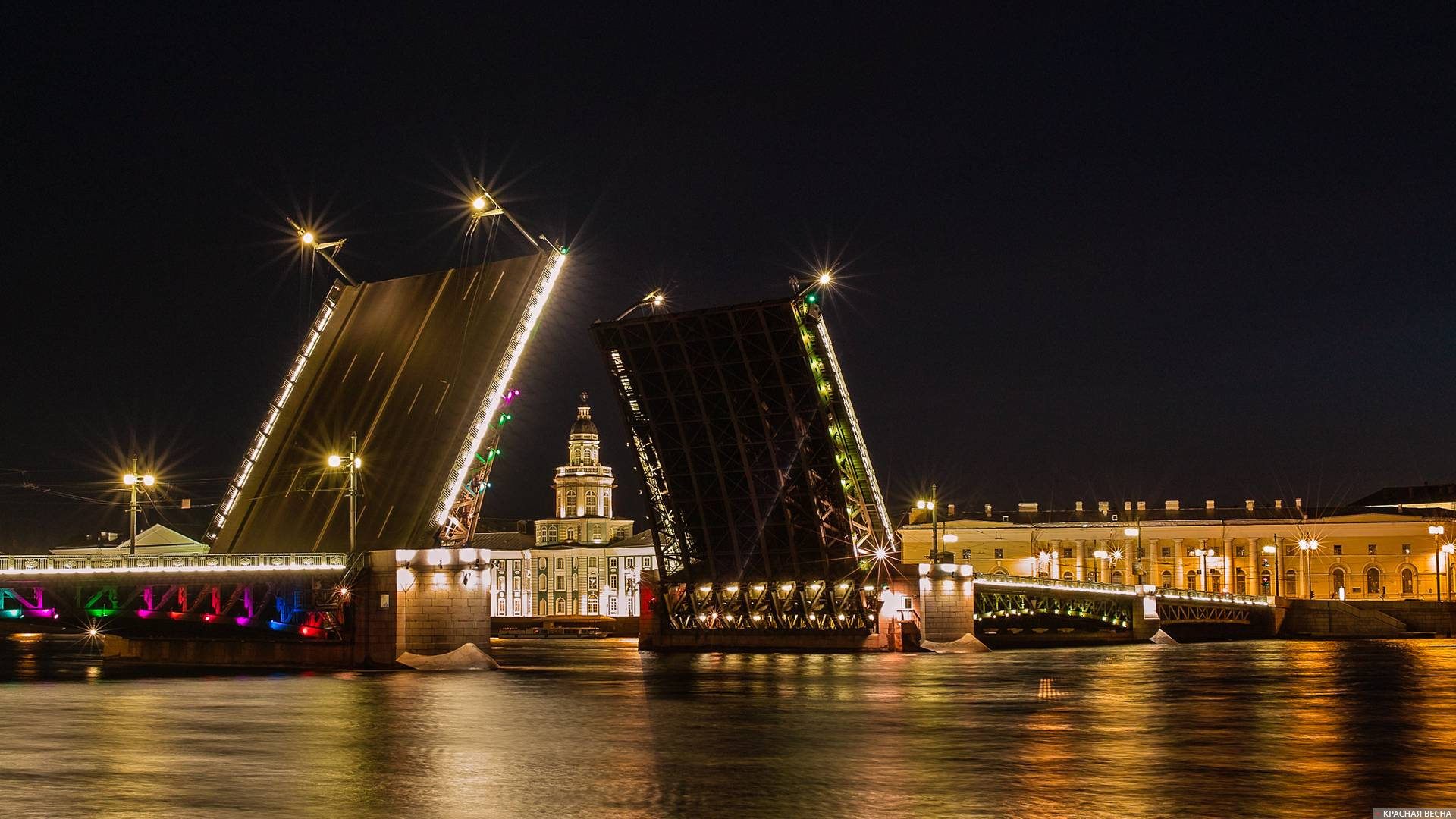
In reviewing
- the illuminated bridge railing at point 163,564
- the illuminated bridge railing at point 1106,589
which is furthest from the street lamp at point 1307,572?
the illuminated bridge railing at point 163,564

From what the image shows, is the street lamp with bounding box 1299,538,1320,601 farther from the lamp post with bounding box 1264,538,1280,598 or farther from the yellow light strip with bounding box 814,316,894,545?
the yellow light strip with bounding box 814,316,894,545

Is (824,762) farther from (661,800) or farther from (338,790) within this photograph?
(338,790)

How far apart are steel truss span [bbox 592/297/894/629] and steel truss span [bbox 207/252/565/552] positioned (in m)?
8.74

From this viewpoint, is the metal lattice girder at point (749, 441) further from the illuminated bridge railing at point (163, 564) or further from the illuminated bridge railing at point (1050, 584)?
the illuminated bridge railing at point (163, 564)

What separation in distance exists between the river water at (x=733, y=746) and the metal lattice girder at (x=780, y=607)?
77.3 ft

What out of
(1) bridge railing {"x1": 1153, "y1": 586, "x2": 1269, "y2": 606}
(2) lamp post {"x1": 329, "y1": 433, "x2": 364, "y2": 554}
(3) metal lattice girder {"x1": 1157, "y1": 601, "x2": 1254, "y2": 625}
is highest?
(2) lamp post {"x1": 329, "y1": 433, "x2": 364, "y2": 554}

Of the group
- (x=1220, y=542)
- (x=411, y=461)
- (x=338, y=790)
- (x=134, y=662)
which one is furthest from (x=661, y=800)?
(x=1220, y=542)

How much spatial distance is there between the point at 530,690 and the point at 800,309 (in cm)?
2152

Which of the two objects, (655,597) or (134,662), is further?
(655,597)

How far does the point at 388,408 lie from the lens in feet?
166

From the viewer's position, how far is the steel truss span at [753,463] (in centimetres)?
5659

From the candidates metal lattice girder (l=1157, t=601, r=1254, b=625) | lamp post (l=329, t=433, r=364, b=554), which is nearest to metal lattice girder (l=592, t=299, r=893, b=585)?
lamp post (l=329, t=433, r=364, b=554)

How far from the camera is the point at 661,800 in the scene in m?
15.8

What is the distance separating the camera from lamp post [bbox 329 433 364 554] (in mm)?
48062
